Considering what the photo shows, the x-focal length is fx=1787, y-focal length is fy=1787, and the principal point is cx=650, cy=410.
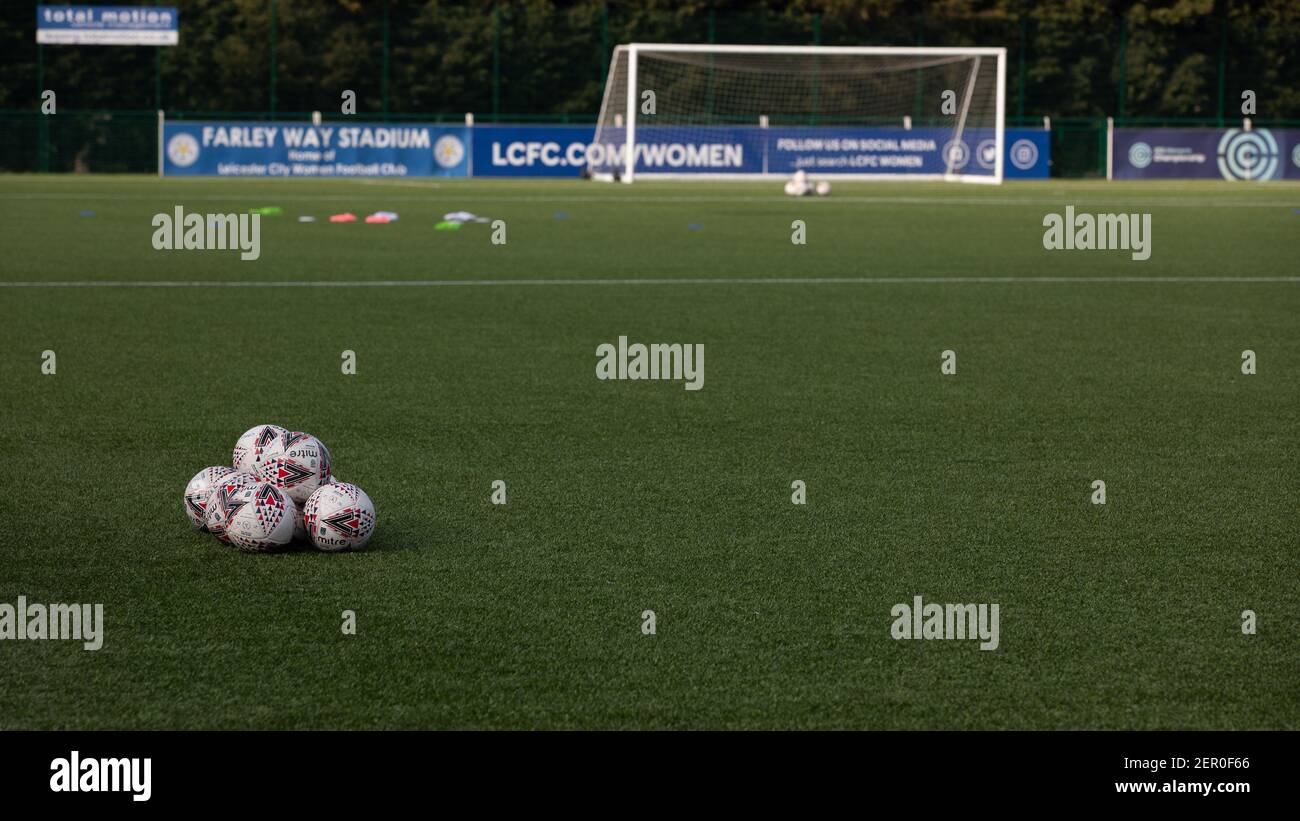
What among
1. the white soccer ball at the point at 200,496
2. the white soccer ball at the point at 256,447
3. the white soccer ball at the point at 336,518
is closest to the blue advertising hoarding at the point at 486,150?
the white soccer ball at the point at 256,447

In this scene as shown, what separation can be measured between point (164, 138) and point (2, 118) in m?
4.91

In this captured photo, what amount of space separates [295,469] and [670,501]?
5.05ft

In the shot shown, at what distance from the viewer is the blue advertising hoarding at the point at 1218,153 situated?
154 feet

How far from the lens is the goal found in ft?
141

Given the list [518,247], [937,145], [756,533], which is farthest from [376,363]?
[937,145]

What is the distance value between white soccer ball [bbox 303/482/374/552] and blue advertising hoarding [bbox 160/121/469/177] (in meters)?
40.6

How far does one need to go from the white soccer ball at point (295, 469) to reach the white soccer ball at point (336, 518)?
22 centimetres

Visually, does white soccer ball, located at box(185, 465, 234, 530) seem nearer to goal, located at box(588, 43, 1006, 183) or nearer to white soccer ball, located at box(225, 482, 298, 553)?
white soccer ball, located at box(225, 482, 298, 553)

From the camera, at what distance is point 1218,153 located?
1857 inches

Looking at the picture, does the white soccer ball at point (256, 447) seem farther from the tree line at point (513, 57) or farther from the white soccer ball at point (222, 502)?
the tree line at point (513, 57)

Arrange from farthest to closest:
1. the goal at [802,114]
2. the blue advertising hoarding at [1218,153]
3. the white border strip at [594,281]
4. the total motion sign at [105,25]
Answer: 1. the total motion sign at [105,25]
2. the blue advertising hoarding at [1218,153]
3. the goal at [802,114]
4. the white border strip at [594,281]

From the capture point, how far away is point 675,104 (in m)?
45.8

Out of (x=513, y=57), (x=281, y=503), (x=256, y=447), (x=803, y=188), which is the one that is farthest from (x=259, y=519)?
(x=513, y=57)

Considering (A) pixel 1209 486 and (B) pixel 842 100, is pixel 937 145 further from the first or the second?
(A) pixel 1209 486
